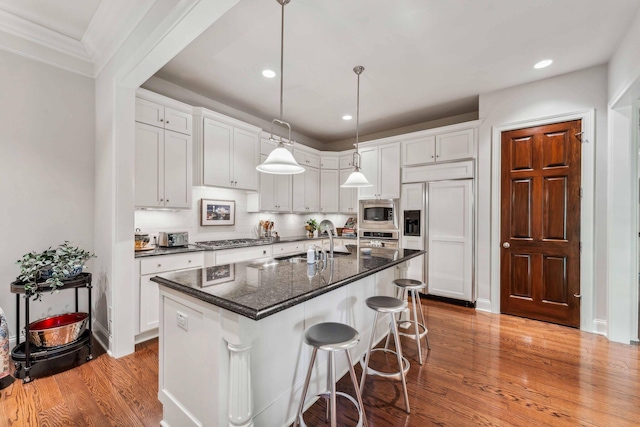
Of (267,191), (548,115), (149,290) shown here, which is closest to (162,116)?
(267,191)

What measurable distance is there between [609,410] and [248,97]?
4.64m

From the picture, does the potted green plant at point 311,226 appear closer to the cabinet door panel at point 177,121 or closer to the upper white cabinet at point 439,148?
the upper white cabinet at point 439,148

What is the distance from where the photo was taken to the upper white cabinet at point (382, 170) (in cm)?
445

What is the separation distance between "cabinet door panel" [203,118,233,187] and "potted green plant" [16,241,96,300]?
1.50 metres

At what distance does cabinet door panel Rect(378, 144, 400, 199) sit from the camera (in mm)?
4438

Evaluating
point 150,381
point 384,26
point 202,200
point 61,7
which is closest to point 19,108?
point 61,7

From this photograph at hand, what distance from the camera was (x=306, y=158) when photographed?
16.5ft

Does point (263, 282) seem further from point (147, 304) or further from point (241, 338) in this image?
point (147, 304)

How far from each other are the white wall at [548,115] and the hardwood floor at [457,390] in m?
0.94

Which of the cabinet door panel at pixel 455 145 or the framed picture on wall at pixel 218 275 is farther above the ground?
the cabinet door panel at pixel 455 145

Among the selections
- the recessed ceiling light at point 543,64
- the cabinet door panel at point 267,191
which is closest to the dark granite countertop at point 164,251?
the cabinet door panel at point 267,191

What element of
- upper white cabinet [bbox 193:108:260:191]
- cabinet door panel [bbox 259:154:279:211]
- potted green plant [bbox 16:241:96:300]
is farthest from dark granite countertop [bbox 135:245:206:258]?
cabinet door panel [bbox 259:154:279:211]

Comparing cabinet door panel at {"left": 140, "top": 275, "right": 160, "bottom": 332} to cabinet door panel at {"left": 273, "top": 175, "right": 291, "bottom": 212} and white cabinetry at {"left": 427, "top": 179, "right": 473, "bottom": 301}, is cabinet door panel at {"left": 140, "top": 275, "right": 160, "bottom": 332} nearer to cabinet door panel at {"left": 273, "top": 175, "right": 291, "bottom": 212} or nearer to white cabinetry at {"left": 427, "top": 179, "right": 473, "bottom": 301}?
cabinet door panel at {"left": 273, "top": 175, "right": 291, "bottom": 212}

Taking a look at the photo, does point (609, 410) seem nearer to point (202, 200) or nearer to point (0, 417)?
point (0, 417)
